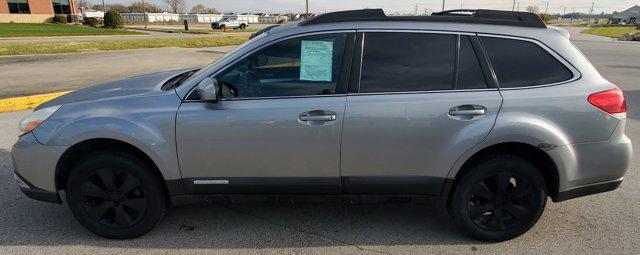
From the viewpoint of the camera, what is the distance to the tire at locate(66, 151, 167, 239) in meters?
3.02

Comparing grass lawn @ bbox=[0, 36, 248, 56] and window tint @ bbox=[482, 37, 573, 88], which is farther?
grass lawn @ bbox=[0, 36, 248, 56]

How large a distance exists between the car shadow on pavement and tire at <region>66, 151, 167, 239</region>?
0.13 m

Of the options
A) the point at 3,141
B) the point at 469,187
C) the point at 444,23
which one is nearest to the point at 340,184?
the point at 469,187

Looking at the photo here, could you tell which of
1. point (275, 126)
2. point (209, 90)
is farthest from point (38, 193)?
point (275, 126)

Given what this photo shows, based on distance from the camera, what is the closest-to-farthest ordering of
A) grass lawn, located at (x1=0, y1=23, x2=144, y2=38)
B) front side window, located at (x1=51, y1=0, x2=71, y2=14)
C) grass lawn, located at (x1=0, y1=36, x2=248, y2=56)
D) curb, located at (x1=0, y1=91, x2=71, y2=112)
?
curb, located at (x1=0, y1=91, x2=71, y2=112) < grass lawn, located at (x1=0, y1=36, x2=248, y2=56) < grass lawn, located at (x1=0, y1=23, x2=144, y2=38) < front side window, located at (x1=51, y1=0, x2=71, y2=14)

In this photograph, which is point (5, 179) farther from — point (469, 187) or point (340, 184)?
point (469, 187)

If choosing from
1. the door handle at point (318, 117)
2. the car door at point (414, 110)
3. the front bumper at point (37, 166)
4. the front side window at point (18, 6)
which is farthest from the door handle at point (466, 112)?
the front side window at point (18, 6)

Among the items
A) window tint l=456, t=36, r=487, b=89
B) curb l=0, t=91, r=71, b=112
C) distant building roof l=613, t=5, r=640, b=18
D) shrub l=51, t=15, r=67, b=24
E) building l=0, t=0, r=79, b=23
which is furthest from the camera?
distant building roof l=613, t=5, r=640, b=18

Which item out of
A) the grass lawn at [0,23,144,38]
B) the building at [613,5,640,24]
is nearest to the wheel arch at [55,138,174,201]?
the grass lawn at [0,23,144,38]

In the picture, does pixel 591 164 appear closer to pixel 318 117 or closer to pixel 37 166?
pixel 318 117

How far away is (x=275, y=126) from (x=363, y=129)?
1.98 feet

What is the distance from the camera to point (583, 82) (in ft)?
9.75

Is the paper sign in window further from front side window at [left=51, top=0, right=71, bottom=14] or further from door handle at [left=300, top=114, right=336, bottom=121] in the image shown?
front side window at [left=51, top=0, right=71, bottom=14]

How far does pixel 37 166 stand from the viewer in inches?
119
